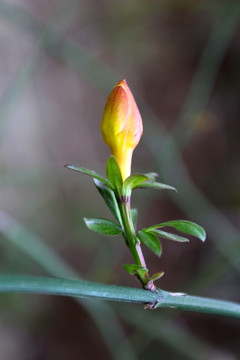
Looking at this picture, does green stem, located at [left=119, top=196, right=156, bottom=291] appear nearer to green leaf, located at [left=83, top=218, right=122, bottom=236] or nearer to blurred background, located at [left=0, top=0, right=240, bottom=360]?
green leaf, located at [left=83, top=218, right=122, bottom=236]

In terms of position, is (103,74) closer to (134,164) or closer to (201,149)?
(134,164)

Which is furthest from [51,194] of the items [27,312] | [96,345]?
[96,345]

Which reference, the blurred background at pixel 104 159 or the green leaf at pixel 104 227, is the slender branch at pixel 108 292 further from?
the blurred background at pixel 104 159

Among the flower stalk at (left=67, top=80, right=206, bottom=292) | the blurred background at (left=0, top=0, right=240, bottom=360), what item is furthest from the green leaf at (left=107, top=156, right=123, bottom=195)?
the blurred background at (left=0, top=0, right=240, bottom=360)

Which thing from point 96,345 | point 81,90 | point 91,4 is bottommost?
point 96,345

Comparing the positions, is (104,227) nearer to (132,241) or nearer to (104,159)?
(132,241)

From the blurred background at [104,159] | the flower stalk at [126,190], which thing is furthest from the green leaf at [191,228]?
the blurred background at [104,159]
